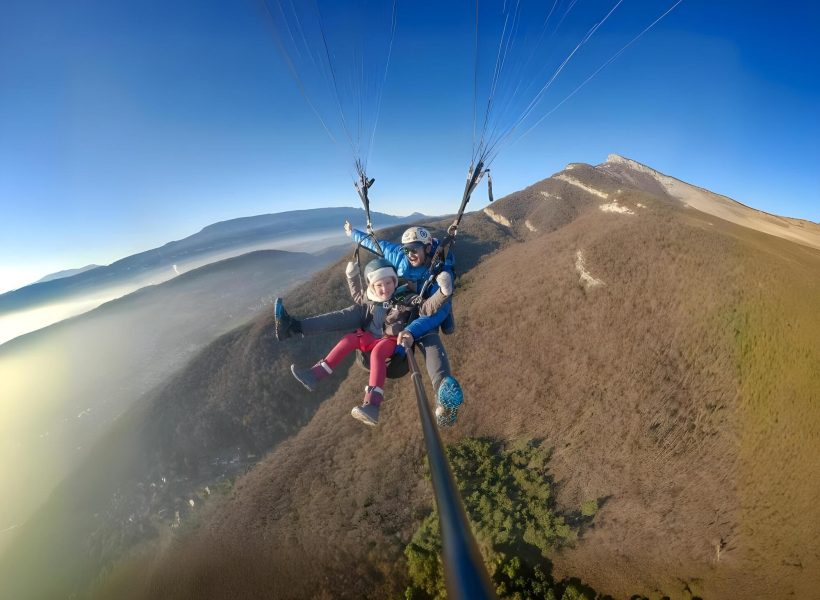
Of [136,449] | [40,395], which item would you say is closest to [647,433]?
[136,449]

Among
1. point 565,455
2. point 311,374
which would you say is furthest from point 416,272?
point 565,455

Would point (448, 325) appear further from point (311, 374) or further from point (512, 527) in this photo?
point (512, 527)

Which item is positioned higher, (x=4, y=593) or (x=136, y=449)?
(x=136, y=449)

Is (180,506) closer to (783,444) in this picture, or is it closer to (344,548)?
(344,548)

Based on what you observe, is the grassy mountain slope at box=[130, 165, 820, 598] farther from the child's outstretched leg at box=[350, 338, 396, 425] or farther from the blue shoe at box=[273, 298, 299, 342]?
the blue shoe at box=[273, 298, 299, 342]

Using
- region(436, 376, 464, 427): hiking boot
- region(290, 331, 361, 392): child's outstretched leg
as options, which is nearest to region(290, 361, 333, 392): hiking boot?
region(290, 331, 361, 392): child's outstretched leg

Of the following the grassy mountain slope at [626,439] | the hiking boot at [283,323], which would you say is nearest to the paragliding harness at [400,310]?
the hiking boot at [283,323]
